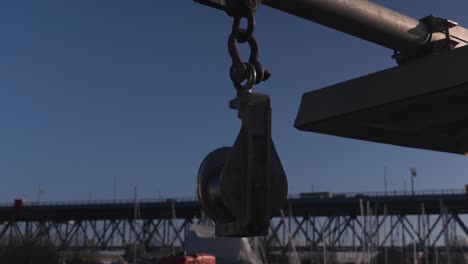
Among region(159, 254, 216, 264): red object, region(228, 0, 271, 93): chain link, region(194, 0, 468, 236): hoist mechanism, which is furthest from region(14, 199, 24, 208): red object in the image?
region(228, 0, 271, 93): chain link

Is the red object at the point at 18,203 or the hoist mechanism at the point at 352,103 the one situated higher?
the red object at the point at 18,203

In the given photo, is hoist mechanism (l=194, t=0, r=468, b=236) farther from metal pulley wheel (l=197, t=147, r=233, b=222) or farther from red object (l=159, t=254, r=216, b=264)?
red object (l=159, t=254, r=216, b=264)

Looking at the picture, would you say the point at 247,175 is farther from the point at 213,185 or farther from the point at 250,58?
the point at 250,58

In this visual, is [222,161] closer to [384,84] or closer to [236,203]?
[236,203]

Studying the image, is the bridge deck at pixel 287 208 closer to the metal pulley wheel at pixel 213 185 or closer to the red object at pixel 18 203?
the red object at pixel 18 203

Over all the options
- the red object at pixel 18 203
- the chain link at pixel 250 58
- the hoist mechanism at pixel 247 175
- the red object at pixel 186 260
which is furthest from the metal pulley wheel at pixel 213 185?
the red object at pixel 18 203

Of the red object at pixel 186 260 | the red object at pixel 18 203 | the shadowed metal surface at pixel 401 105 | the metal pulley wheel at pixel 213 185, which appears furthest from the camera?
the red object at pixel 18 203

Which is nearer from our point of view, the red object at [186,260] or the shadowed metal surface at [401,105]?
the shadowed metal surface at [401,105]

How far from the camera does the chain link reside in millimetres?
2996

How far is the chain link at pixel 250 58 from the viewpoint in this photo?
300cm

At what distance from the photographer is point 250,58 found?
124 inches

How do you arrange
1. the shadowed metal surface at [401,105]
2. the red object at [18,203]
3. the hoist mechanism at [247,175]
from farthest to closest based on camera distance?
the red object at [18,203] < the shadowed metal surface at [401,105] < the hoist mechanism at [247,175]

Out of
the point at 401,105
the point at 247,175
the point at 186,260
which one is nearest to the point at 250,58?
the point at 247,175

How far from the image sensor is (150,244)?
134 m
